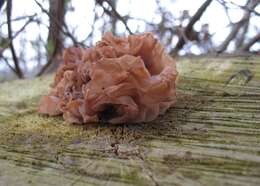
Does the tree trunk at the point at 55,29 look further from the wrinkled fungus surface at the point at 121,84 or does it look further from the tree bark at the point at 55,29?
the wrinkled fungus surface at the point at 121,84

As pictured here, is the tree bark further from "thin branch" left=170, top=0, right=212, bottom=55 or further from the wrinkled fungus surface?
the wrinkled fungus surface

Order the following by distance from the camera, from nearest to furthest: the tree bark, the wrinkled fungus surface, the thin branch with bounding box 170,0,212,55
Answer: the wrinkled fungus surface, the tree bark, the thin branch with bounding box 170,0,212,55

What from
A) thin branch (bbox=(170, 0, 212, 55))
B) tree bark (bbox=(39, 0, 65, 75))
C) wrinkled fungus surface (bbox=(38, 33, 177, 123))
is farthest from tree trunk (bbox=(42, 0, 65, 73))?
wrinkled fungus surface (bbox=(38, 33, 177, 123))

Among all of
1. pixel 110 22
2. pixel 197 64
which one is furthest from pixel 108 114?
pixel 110 22

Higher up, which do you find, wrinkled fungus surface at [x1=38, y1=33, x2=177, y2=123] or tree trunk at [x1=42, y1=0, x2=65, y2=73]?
tree trunk at [x1=42, y1=0, x2=65, y2=73]

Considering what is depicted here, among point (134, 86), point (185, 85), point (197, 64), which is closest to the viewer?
point (134, 86)

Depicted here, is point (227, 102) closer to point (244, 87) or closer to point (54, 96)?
point (244, 87)

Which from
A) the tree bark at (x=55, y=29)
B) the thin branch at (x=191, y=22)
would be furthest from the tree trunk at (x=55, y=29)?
the thin branch at (x=191, y=22)
